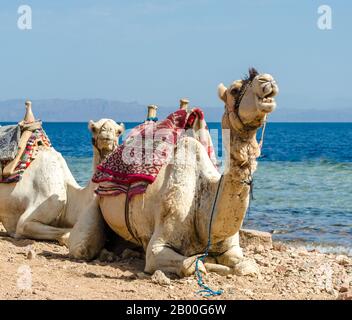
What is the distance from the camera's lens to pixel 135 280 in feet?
20.8

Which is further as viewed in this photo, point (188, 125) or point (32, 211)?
point (32, 211)

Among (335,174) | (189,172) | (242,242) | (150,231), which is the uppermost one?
(189,172)

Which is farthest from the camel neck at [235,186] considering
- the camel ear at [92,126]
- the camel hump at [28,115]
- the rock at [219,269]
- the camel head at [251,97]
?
the camel hump at [28,115]

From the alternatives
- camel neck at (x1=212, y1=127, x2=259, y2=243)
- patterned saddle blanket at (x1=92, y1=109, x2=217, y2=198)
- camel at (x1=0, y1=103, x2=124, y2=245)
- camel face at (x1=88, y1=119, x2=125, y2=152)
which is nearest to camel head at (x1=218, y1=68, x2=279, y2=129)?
camel neck at (x1=212, y1=127, x2=259, y2=243)

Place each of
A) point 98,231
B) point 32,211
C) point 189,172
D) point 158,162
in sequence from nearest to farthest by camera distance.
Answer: point 189,172 < point 158,162 < point 98,231 < point 32,211

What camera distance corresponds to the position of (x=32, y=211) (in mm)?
8734

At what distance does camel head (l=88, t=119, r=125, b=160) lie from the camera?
26.5ft

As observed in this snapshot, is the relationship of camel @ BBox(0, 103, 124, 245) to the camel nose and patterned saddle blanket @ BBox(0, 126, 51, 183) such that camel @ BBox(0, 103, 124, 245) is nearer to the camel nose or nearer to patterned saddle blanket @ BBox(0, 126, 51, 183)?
patterned saddle blanket @ BBox(0, 126, 51, 183)

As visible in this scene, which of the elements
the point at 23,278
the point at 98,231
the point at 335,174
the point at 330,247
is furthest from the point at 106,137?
the point at 335,174

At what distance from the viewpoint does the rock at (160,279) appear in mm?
6062

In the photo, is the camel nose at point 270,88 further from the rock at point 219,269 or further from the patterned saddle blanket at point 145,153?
the patterned saddle blanket at point 145,153
